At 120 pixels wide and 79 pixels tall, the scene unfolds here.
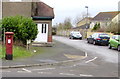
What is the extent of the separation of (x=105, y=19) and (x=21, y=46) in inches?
2365

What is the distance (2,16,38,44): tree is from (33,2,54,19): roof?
21.8 ft

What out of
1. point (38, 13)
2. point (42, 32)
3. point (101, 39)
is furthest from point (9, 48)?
point (101, 39)

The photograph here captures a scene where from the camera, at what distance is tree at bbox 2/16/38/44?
16.0 m

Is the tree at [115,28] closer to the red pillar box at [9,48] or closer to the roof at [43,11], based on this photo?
the roof at [43,11]

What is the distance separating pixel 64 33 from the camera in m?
70.5

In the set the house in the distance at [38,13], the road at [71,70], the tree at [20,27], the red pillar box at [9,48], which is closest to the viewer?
the road at [71,70]

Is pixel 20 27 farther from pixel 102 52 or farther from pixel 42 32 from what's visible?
pixel 42 32

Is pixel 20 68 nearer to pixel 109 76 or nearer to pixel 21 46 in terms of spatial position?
pixel 109 76

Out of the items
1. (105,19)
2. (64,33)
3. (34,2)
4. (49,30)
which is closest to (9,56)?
(49,30)

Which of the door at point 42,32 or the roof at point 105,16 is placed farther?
the roof at point 105,16

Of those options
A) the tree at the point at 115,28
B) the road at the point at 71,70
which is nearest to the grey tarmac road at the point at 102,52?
the road at the point at 71,70

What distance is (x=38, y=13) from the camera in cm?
2486

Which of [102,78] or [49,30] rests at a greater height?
[49,30]

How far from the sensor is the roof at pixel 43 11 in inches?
928
